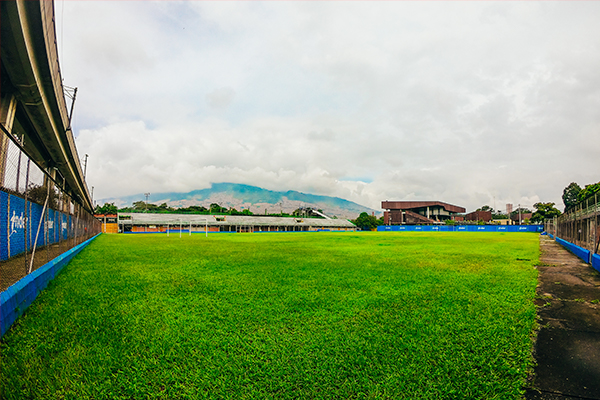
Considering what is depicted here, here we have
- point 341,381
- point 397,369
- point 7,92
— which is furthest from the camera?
point 7,92

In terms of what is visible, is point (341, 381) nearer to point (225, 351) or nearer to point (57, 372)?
point (225, 351)

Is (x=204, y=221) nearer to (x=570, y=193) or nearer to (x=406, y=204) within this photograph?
(x=406, y=204)

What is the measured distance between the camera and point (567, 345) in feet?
10.5

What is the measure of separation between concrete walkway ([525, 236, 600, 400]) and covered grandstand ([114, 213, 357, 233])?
4530cm

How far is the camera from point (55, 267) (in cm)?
712

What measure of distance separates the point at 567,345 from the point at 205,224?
199ft

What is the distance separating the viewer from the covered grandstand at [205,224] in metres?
60.1

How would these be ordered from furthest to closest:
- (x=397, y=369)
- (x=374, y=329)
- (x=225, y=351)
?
(x=374, y=329) < (x=225, y=351) < (x=397, y=369)

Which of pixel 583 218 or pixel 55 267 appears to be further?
pixel 583 218

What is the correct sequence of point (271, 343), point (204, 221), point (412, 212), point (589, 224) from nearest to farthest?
point (271, 343), point (589, 224), point (204, 221), point (412, 212)

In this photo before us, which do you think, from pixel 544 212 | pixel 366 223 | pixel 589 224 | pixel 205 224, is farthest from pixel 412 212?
pixel 589 224

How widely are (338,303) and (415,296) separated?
1.50 meters

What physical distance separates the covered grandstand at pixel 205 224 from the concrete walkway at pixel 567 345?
1783 inches

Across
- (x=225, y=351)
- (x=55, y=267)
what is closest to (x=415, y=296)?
(x=225, y=351)
